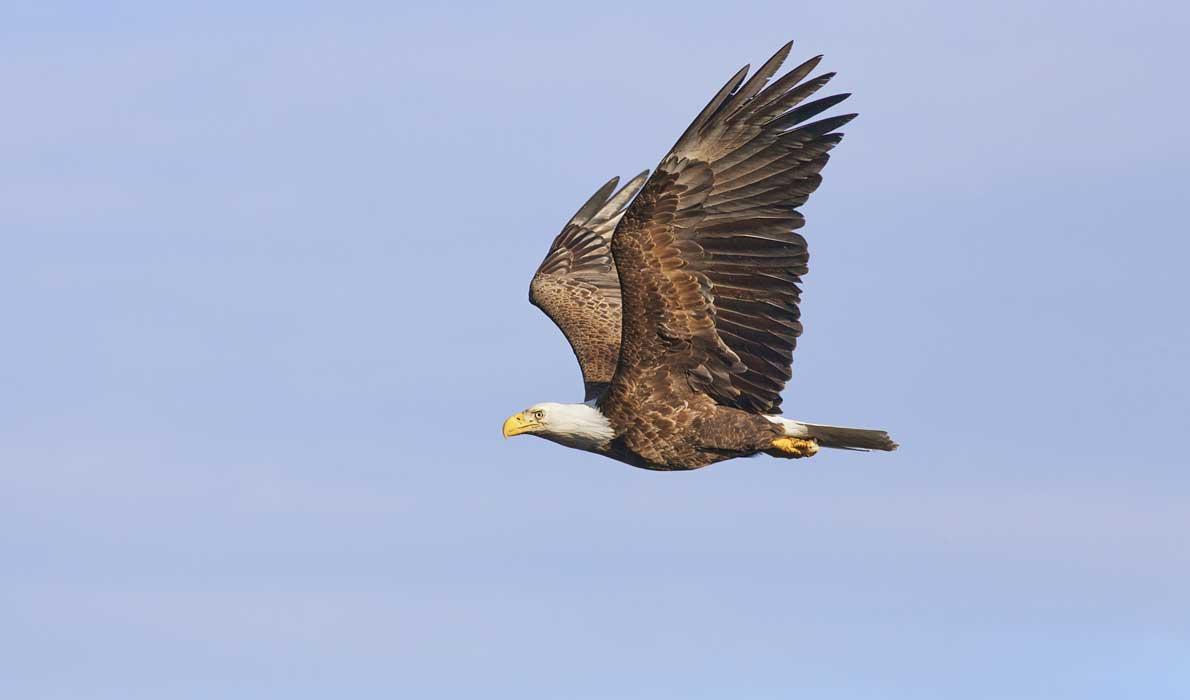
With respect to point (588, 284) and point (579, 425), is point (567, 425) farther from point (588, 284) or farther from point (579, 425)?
point (588, 284)

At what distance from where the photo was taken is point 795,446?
15.6 m

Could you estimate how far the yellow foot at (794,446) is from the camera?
612 inches

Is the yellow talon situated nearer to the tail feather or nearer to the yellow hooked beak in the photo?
the tail feather

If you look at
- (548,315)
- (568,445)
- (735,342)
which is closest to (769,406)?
(735,342)

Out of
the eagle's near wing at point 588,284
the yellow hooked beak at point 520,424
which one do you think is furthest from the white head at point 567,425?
the eagle's near wing at point 588,284

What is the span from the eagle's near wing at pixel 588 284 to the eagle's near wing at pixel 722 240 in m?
2.05

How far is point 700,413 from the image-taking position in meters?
15.4

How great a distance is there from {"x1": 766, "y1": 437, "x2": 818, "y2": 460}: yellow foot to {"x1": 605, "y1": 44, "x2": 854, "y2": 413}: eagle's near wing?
1.89 ft

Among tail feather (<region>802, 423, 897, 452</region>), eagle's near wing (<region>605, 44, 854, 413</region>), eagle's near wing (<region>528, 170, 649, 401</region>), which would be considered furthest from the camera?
eagle's near wing (<region>528, 170, 649, 401</region>)

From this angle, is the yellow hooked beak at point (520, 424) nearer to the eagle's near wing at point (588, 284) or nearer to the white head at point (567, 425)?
the white head at point (567, 425)

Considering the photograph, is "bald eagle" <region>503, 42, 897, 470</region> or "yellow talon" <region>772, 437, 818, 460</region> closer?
"bald eagle" <region>503, 42, 897, 470</region>

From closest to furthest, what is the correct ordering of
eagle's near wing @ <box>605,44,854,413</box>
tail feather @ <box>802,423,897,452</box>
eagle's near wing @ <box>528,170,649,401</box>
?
1. eagle's near wing @ <box>605,44,854,413</box>
2. tail feather @ <box>802,423,897,452</box>
3. eagle's near wing @ <box>528,170,649,401</box>

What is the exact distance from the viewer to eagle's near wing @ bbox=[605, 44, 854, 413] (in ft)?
48.3

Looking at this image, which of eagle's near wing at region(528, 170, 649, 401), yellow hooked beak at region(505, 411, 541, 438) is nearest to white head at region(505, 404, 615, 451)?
yellow hooked beak at region(505, 411, 541, 438)
